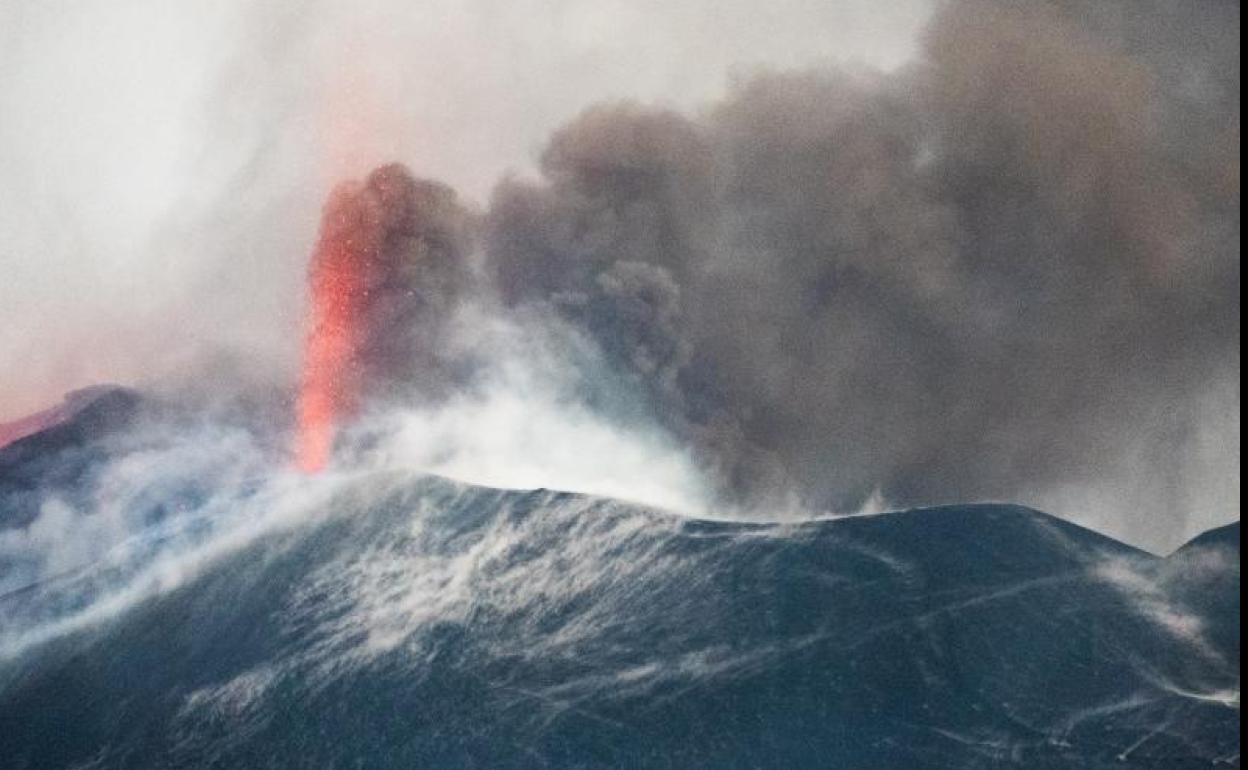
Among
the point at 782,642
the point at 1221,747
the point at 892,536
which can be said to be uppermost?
the point at 892,536

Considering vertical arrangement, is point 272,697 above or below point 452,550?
below

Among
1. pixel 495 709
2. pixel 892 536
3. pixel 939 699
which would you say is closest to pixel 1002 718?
pixel 939 699

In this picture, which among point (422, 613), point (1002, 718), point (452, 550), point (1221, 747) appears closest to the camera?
point (1221, 747)

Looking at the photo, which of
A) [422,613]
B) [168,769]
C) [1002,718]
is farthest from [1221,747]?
[168,769]

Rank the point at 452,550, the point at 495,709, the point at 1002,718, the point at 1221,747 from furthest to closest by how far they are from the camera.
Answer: the point at 452,550
the point at 495,709
the point at 1002,718
the point at 1221,747

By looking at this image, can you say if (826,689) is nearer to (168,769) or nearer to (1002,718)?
(1002,718)

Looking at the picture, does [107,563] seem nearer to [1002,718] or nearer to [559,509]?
[559,509]

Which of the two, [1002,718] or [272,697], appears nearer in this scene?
[1002,718]
